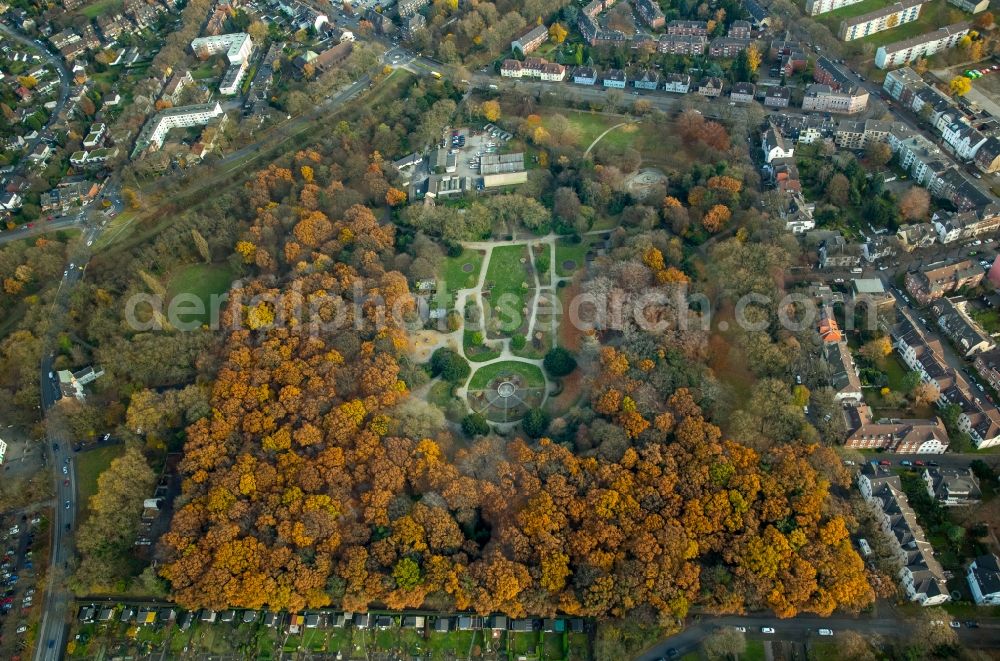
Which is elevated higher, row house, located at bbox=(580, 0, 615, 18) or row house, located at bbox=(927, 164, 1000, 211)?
row house, located at bbox=(580, 0, 615, 18)

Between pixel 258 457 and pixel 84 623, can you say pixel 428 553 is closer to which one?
pixel 258 457

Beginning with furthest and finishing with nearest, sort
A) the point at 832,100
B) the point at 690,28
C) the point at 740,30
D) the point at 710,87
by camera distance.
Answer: the point at 690,28, the point at 740,30, the point at 710,87, the point at 832,100

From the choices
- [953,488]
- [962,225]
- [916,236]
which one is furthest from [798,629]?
[962,225]

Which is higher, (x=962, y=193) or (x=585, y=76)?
(x=585, y=76)

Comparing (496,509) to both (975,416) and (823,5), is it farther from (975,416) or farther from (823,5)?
(823,5)

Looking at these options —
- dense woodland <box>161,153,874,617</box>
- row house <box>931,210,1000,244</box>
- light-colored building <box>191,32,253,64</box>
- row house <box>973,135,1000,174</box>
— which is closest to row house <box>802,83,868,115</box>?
row house <box>973,135,1000,174</box>

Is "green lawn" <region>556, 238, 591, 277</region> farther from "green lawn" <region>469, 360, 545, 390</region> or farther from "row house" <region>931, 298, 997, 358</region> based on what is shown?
"row house" <region>931, 298, 997, 358</region>
